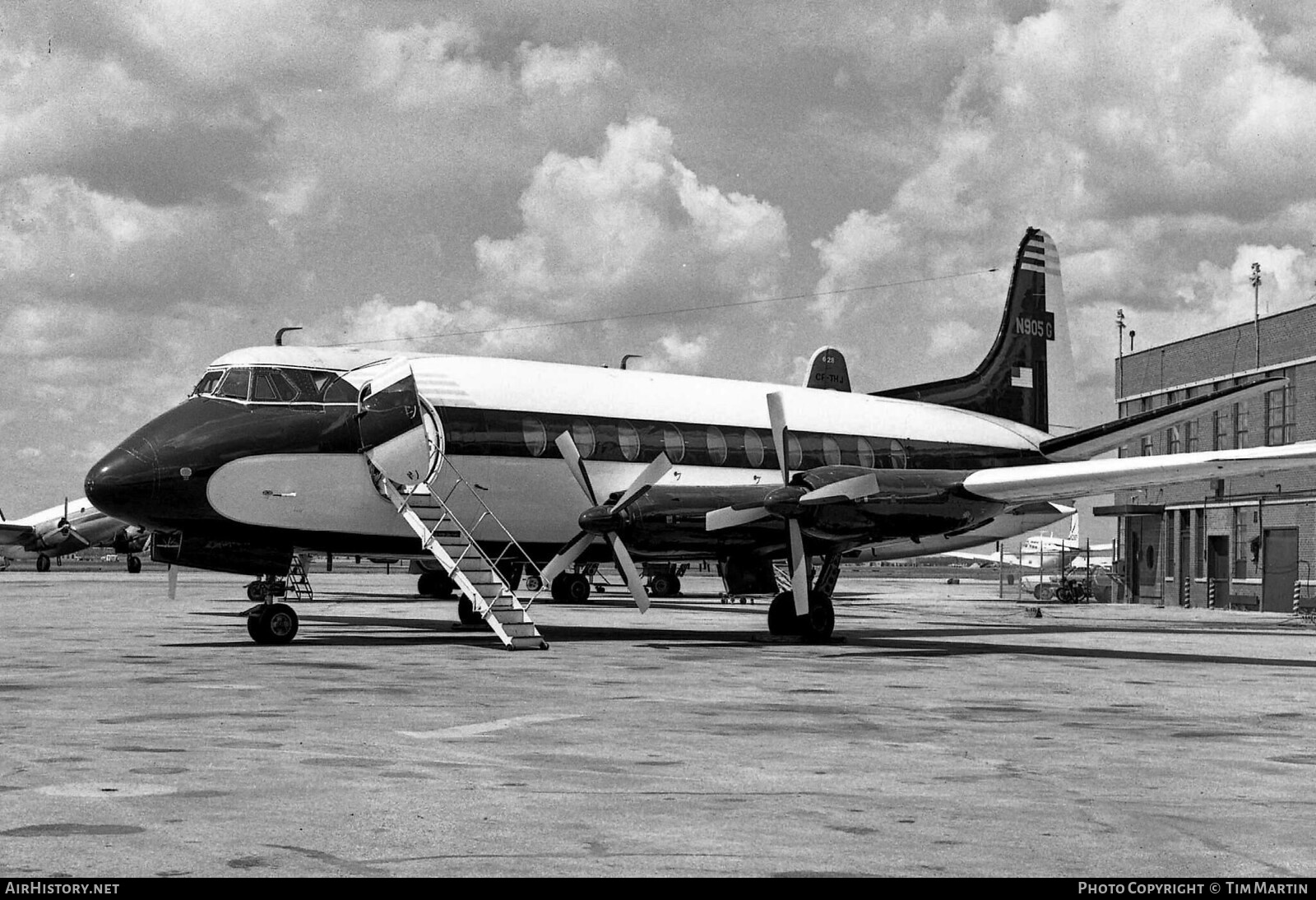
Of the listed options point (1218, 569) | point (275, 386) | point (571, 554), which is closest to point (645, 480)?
point (571, 554)

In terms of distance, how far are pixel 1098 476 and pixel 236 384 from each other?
46.2ft

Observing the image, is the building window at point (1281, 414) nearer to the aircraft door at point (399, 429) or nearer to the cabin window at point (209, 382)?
the aircraft door at point (399, 429)

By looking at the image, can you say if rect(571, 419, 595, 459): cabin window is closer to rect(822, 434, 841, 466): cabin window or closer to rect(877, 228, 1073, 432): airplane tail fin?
rect(822, 434, 841, 466): cabin window

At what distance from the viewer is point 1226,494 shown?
5106 cm

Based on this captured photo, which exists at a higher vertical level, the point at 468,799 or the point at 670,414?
the point at 670,414

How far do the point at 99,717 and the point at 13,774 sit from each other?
11.1 ft

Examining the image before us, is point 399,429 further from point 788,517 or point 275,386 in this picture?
point 788,517

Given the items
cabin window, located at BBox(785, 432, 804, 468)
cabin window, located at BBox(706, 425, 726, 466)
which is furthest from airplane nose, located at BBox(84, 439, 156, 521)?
Answer: cabin window, located at BBox(785, 432, 804, 468)

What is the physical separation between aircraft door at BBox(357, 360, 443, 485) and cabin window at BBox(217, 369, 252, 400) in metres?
1.79

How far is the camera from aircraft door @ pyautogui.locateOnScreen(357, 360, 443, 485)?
22.5 meters

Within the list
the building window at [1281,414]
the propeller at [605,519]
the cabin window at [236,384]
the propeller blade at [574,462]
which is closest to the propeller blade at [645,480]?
the propeller at [605,519]
